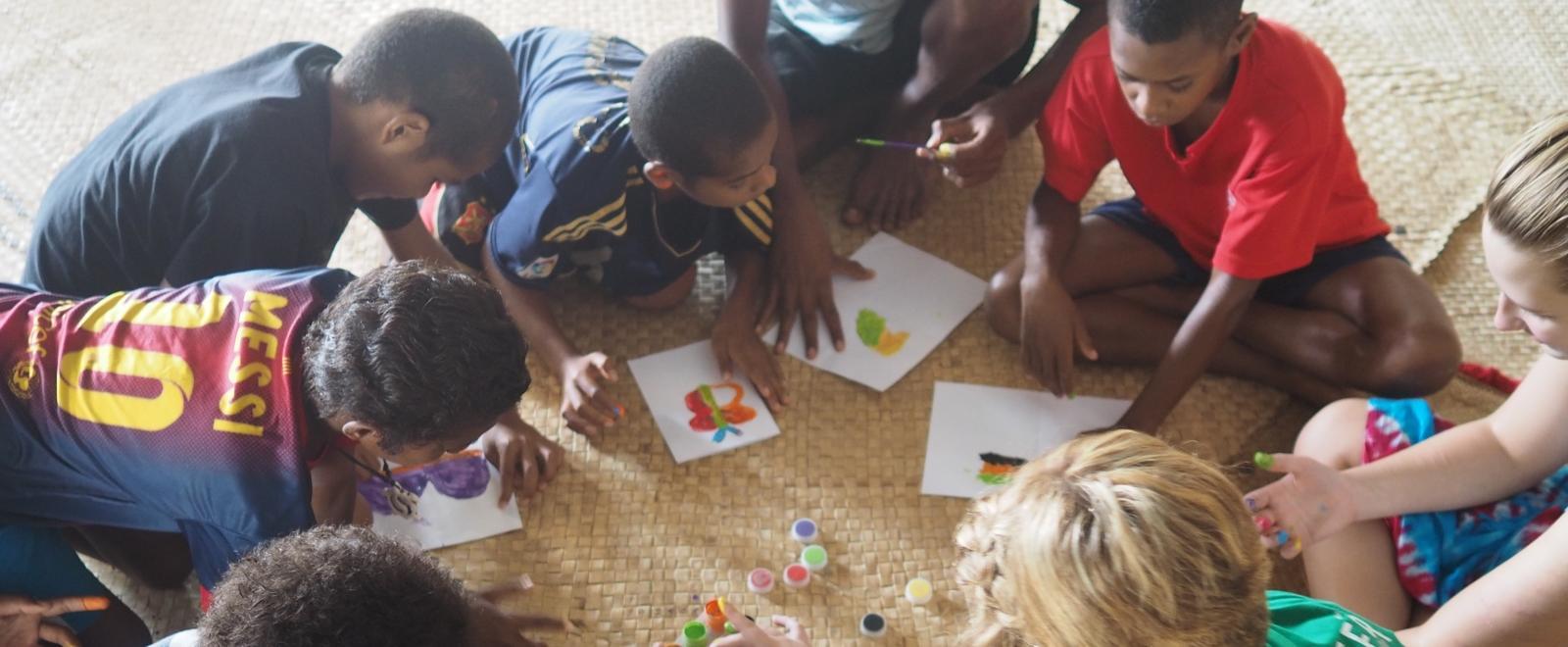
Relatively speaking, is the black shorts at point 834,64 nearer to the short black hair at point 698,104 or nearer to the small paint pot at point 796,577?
the short black hair at point 698,104

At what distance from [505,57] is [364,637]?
77cm

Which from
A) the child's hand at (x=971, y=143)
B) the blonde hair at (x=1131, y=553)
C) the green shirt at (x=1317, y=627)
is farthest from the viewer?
the child's hand at (x=971, y=143)

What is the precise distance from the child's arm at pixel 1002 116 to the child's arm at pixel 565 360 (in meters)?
0.57

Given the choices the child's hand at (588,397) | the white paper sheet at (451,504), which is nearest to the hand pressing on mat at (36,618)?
the white paper sheet at (451,504)

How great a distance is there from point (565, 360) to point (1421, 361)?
109cm

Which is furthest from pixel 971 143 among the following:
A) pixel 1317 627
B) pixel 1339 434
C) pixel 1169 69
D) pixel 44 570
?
pixel 44 570

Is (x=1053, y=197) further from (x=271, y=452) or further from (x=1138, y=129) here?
(x=271, y=452)

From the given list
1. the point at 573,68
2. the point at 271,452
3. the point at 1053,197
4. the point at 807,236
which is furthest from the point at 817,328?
the point at 271,452

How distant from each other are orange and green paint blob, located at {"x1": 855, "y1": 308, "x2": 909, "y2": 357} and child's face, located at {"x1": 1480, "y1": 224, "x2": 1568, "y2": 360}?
740mm

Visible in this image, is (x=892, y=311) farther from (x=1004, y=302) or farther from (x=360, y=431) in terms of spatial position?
(x=360, y=431)

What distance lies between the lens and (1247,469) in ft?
4.81

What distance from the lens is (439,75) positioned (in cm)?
127

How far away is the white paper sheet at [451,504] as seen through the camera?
53.8 inches

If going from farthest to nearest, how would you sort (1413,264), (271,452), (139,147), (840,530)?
(1413,264)
(840,530)
(139,147)
(271,452)
